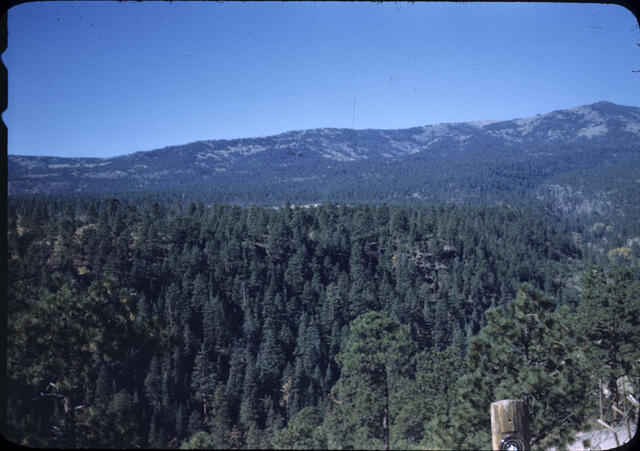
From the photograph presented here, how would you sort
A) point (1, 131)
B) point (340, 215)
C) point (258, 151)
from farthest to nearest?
1. point (258, 151)
2. point (340, 215)
3. point (1, 131)

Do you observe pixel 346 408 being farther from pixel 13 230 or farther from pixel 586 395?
pixel 13 230

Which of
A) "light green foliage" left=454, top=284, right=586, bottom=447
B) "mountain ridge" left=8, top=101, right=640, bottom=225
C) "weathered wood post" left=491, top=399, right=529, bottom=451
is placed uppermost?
"mountain ridge" left=8, top=101, right=640, bottom=225

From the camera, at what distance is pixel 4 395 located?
2617 mm

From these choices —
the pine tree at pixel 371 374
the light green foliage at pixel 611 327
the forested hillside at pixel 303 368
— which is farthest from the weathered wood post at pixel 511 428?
the light green foliage at pixel 611 327

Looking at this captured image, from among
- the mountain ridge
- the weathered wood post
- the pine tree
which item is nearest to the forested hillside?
the pine tree

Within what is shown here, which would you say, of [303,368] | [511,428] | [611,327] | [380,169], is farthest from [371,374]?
[380,169]

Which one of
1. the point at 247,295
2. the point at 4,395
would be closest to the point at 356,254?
the point at 247,295

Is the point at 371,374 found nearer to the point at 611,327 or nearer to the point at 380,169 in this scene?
the point at 611,327

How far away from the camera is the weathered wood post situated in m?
2.18

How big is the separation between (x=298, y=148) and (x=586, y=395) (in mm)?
166962

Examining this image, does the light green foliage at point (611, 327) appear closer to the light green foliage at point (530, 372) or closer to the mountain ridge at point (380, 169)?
the light green foliage at point (530, 372)

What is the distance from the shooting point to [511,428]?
218cm

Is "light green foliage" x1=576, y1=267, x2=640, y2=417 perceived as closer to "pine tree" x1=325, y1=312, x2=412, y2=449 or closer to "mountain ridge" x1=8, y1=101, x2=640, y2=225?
"pine tree" x1=325, y1=312, x2=412, y2=449

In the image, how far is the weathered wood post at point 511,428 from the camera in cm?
218
